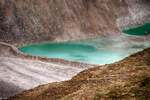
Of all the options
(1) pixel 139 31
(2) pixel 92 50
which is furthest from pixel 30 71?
(1) pixel 139 31

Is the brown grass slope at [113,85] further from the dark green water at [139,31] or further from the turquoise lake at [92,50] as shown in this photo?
the dark green water at [139,31]

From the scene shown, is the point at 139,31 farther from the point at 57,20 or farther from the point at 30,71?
the point at 30,71

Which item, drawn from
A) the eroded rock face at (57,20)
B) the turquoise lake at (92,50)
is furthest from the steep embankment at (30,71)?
the eroded rock face at (57,20)

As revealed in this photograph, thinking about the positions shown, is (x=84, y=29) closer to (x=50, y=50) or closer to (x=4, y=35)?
(x=50, y=50)

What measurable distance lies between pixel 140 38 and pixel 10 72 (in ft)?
197

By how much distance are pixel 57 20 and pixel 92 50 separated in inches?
709

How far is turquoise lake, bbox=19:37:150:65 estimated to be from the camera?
5770cm

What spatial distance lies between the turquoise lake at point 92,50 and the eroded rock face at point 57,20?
3386 millimetres

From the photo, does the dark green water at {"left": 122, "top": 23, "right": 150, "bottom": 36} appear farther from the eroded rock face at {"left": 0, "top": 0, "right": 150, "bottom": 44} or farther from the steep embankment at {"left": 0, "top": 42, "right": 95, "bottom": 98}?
the steep embankment at {"left": 0, "top": 42, "right": 95, "bottom": 98}

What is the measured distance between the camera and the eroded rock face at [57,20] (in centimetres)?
6406

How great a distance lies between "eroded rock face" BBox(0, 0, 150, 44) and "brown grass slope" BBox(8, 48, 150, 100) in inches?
2189

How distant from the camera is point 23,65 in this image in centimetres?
3916

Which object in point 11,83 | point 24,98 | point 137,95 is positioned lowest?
point 11,83

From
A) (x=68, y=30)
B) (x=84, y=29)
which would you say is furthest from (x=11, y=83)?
(x=84, y=29)
